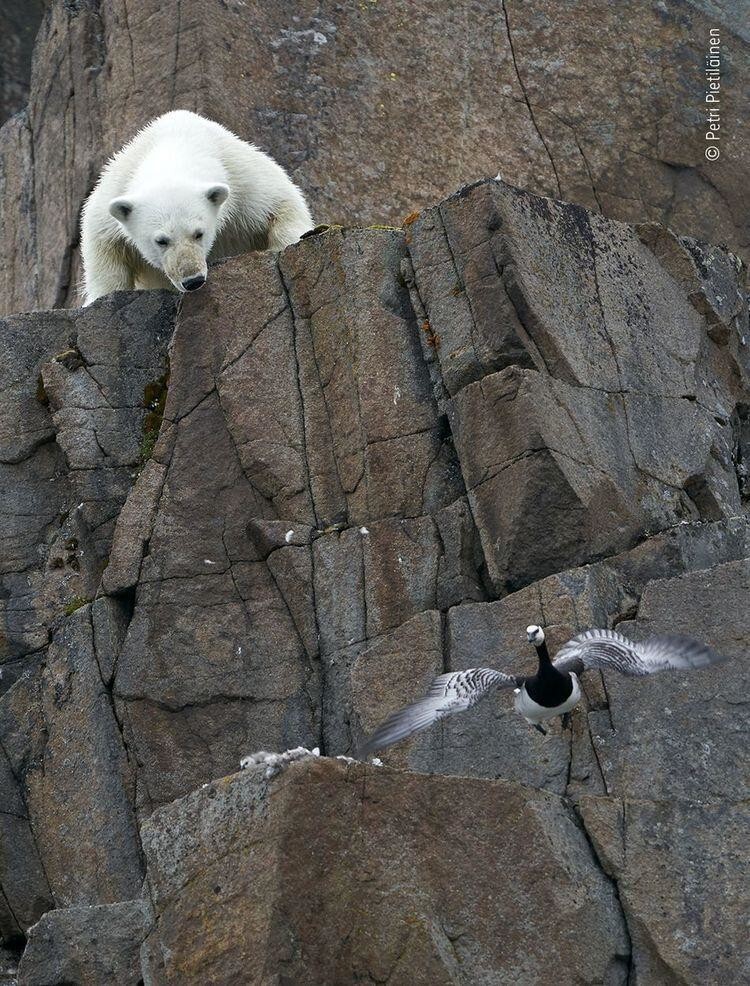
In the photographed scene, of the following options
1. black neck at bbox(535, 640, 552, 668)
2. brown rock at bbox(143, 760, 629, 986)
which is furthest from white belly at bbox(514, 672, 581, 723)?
brown rock at bbox(143, 760, 629, 986)

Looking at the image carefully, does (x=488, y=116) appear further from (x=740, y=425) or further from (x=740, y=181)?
(x=740, y=425)

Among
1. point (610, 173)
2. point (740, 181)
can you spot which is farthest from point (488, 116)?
point (740, 181)

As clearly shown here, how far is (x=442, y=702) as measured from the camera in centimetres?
891

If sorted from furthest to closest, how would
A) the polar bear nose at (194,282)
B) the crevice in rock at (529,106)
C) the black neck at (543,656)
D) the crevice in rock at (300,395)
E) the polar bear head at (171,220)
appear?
the crevice in rock at (529,106), the polar bear head at (171,220), the polar bear nose at (194,282), the crevice in rock at (300,395), the black neck at (543,656)

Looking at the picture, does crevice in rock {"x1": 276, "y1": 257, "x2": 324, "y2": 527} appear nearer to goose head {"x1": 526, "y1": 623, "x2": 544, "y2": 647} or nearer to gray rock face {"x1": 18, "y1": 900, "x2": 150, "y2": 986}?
goose head {"x1": 526, "y1": 623, "x2": 544, "y2": 647}

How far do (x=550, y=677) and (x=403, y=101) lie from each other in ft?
26.6

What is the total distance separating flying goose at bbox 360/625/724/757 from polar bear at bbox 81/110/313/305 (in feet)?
14.3

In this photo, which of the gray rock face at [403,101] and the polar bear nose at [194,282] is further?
the gray rock face at [403,101]

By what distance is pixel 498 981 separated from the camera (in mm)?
8273

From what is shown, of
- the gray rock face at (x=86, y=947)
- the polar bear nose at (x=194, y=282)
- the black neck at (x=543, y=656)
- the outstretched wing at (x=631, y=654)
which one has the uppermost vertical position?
the black neck at (x=543, y=656)

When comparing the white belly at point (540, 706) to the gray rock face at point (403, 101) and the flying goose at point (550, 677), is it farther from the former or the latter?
the gray rock face at point (403, 101)

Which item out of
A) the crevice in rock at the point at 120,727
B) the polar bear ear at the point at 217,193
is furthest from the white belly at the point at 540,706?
the polar bear ear at the point at 217,193

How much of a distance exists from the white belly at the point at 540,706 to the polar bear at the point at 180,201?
4.57 metres

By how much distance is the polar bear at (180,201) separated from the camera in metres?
12.1
